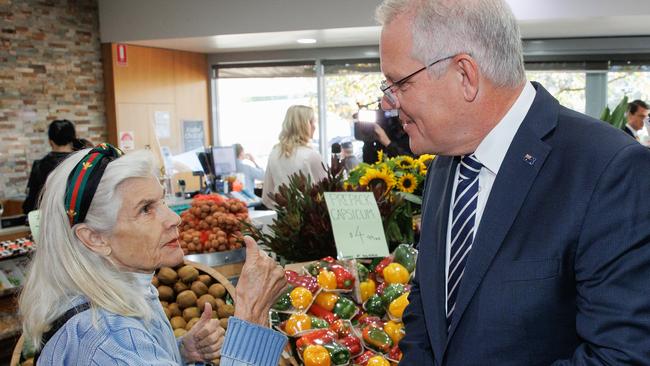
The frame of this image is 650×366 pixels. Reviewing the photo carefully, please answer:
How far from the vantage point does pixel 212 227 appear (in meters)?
3.19

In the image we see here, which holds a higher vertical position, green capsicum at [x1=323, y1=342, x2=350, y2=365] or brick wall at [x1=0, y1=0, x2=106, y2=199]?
brick wall at [x1=0, y1=0, x2=106, y2=199]

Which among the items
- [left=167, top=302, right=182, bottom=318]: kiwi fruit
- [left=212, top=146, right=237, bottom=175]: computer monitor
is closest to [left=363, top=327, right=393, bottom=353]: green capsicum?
[left=167, top=302, right=182, bottom=318]: kiwi fruit

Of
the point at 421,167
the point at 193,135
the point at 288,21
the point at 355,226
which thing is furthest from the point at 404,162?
the point at 193,135

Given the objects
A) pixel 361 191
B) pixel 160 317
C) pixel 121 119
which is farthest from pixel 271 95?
pixel 160 317

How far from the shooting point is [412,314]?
1.54 metres

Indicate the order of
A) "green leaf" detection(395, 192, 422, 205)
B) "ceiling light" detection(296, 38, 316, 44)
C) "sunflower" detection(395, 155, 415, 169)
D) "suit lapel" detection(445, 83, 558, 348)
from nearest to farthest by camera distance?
"suit lapel" detection(445, 83, 558, 348) < "green leaf" detection(395, 192, 422, 205) < "sunflower" detection(395, 155, 415, 169) < "ceiling light" detection(296, 38, 316, 44)

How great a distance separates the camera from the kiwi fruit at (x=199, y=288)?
2.58 metres

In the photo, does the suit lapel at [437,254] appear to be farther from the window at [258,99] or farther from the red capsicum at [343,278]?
the window at [258,99]

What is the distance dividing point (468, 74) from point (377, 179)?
1.59m

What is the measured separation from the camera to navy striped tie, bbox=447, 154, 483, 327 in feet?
4.31

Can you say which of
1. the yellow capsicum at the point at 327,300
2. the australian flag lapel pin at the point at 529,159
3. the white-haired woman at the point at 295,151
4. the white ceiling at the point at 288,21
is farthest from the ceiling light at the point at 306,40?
the australian flag lapel pin at the point at 529,159

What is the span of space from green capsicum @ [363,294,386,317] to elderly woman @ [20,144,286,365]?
72 centimetres

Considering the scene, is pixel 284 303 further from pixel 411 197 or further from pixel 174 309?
pixel 411 197

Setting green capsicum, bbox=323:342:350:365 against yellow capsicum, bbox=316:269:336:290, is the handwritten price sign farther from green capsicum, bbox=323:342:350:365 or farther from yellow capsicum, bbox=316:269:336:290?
green capsicum, bbox=323:342:350:365
